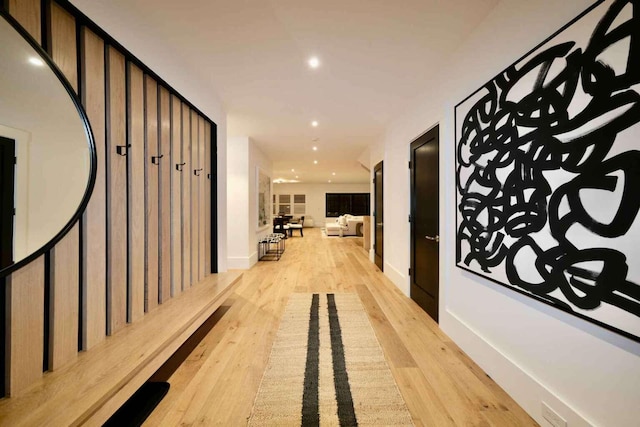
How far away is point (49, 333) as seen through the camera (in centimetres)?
123

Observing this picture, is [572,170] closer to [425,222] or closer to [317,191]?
[425,222]

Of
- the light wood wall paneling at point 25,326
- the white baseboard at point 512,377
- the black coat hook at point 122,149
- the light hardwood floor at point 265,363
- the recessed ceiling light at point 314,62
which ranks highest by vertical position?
the recessed ceiling light at point 314,62

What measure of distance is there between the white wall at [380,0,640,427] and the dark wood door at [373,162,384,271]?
210cm

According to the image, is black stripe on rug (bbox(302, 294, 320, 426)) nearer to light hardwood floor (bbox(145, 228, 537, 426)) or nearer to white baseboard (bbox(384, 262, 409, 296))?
light hardwood floor (bbox(145, 228, 537, 426))

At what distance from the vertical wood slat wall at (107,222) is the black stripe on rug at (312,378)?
1.32 m

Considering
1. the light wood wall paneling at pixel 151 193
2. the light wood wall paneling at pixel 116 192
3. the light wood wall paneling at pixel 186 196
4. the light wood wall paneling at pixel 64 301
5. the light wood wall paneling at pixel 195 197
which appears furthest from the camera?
the light wood wall paneling at pixel 195 197

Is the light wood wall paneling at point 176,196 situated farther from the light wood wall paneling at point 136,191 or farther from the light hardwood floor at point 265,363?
the light hardwood floor at point 265,363

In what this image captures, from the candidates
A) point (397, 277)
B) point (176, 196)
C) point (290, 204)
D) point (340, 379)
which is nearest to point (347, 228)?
point (290, 204)

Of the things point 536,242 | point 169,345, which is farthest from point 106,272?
point 536,242

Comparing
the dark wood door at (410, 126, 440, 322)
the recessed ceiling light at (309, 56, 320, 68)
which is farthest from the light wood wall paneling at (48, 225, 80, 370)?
the dark wood door at (410, 126, 440, 322)

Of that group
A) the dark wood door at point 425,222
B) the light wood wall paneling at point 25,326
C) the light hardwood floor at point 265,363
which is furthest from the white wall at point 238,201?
the light wood wall paneling at point 25,326

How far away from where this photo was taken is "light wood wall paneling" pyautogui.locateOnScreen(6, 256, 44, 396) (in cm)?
108

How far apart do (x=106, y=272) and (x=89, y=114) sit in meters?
0.97

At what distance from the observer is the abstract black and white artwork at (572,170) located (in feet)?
3.15
